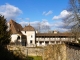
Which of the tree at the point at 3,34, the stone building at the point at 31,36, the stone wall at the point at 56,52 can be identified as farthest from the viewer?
the stone building at the point at 31,36

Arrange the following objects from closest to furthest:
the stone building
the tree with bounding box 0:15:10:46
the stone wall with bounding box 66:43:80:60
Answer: the stone wall with bounding box 66:43:80:60
the tree with bounding box 0:15:10:46
the stone building

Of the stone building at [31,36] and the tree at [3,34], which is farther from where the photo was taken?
the stone building at [31,36]

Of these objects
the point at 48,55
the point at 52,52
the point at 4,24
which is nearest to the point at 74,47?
the point at 52,52

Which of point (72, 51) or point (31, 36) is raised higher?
point (31, 36)

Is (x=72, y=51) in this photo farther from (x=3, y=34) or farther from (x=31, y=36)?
(x=31, y=36)

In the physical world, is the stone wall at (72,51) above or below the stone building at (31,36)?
below

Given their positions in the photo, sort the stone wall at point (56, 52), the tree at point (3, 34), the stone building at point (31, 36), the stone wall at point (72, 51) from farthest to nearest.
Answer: the stone building at point (31, 36), the tree at point (3, 34), the stone wall at point (56, 52), the stone wall at point (72, 51)

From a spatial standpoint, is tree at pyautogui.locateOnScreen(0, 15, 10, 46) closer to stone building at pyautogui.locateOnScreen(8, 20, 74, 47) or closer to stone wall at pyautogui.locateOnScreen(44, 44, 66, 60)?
stone wall at pyautogui.locateOnScreen(44, 44, 66, 60)

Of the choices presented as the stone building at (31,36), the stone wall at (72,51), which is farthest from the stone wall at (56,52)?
the stone building at (31,36)

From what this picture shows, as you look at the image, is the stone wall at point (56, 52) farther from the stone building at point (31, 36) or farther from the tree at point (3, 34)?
the stone building at point (31, 36)

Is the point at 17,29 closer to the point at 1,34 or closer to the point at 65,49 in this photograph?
the point at 1,34

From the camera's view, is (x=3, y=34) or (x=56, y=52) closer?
(x=56, y=52)

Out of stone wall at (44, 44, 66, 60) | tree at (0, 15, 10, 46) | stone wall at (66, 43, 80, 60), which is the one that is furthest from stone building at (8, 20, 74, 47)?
stone wall at (66, 43, 80, 60)

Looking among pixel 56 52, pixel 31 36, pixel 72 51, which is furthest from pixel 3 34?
pixel 31 36
